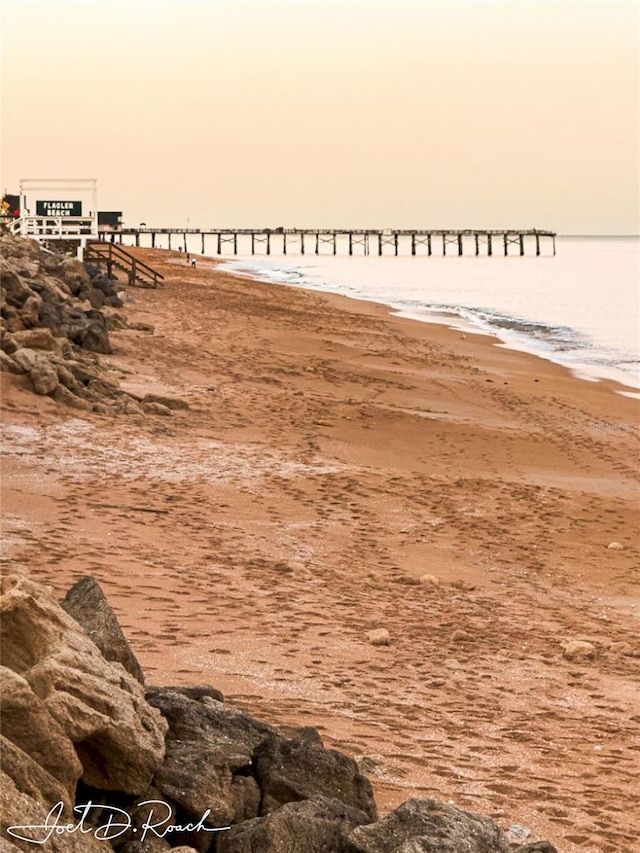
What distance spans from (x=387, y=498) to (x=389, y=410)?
572 centimetres

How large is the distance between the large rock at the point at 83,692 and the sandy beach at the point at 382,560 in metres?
1.64

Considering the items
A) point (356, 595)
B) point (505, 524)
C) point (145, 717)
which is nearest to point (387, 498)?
point (505, 524)

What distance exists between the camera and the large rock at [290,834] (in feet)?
14.1

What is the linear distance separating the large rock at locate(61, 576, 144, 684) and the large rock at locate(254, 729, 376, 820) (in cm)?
77

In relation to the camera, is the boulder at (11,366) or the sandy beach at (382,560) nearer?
the sandy beach at (382,560)

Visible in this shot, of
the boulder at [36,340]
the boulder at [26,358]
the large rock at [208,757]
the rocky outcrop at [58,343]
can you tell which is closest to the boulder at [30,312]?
the rocky outcrop at [58,343]

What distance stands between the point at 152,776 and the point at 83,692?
42 cm

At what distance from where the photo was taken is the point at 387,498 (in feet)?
42.4

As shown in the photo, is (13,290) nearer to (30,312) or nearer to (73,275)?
(30,312)

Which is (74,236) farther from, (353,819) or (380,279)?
(380,279)

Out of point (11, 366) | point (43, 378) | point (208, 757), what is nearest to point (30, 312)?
point (11, 366)

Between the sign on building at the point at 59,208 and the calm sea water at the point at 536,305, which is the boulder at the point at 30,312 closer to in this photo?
the calm sea water at the point at 536,305

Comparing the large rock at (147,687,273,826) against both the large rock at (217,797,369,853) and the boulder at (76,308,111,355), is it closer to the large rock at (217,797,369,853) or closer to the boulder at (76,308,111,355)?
the large rock at (217,797,369,853)

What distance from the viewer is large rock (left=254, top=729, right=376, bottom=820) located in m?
4.82
